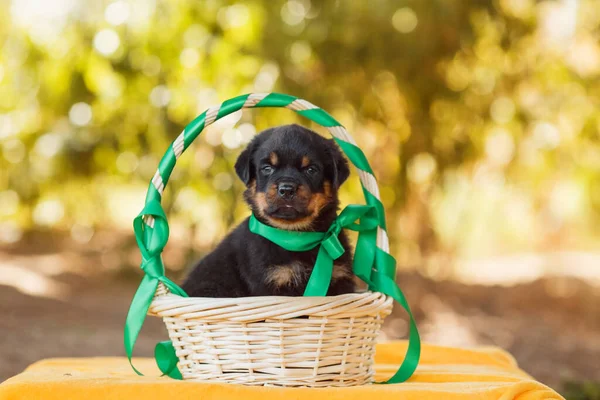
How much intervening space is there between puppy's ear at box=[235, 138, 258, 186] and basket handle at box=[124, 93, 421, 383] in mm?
175

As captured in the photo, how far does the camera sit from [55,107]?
7652 millimetres

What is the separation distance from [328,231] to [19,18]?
590 centimetres

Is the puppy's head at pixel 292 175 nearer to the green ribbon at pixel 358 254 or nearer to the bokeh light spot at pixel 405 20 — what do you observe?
the green ribbon at pixel 358 254

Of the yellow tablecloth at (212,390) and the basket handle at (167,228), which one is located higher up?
the basket handle at (167,228)

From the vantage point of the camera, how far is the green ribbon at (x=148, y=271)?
2.72 meters

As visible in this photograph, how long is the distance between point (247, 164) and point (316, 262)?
21.5 inches

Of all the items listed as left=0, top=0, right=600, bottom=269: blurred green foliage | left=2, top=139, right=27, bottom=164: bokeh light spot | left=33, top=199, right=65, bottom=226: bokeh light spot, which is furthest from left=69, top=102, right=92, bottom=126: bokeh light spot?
left=33, top=199, right=65, bottom=226: bokeh light spot

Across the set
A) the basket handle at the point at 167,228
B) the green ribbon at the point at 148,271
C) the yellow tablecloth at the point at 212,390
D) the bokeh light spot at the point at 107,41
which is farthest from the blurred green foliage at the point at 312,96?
the yellow tablecloth at the point at 212,390

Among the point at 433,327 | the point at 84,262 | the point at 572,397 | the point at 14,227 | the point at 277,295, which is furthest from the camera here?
the point at 14,227

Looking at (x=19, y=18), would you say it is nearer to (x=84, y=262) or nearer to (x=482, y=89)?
(x=84, y=262)

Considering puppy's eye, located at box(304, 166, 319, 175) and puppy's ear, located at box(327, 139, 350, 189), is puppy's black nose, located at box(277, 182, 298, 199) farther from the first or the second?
puppy's ear, located at box(327, 139, 350, 189)

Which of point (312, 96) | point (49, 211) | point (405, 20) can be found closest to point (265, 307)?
point (312, 96)

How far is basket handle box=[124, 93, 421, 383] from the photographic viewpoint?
2756mm

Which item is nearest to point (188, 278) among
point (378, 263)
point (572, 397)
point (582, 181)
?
point (378, 263)
